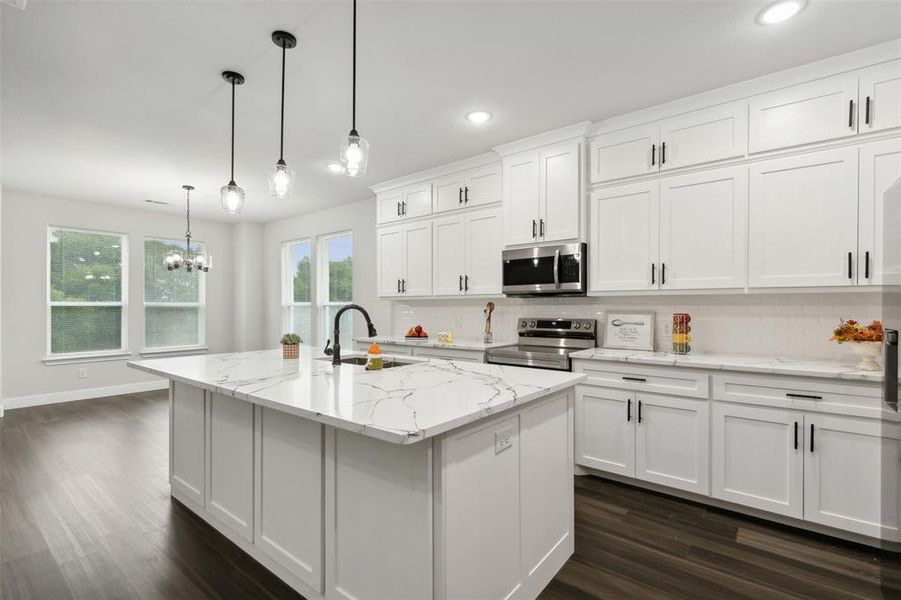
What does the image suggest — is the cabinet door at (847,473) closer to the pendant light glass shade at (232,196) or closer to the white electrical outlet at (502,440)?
the white electrical outlet at (502,440)

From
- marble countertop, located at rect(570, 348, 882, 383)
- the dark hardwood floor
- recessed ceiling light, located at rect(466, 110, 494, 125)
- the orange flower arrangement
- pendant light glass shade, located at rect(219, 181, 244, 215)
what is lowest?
the dark hardwood floor

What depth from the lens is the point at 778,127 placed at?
2.58m

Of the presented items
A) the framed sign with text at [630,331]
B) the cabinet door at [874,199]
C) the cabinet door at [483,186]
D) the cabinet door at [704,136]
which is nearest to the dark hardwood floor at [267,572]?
the framed sign with text at [630,331]

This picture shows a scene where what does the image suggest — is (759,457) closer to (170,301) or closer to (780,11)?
(780,11)

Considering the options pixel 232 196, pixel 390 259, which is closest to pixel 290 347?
pixel 232 196

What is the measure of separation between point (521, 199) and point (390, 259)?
5.91 ft

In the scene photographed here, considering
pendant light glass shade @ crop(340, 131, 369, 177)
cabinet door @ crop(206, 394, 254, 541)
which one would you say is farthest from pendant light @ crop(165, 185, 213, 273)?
pendant light glass shade @ crop(340, 131, 369, 177)

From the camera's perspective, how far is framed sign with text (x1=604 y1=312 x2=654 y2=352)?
3.26 metres

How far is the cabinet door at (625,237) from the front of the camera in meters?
3.04

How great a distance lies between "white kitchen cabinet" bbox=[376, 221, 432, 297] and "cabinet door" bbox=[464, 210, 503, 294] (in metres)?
0.51

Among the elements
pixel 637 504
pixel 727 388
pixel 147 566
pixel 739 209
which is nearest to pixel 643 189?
pixel 739 209

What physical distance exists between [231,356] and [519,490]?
2.14 metres

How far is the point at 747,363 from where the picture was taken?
2.50 meters

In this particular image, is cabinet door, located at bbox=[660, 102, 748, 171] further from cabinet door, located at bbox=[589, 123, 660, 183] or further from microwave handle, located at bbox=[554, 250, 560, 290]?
microwave handle, located at bbox=[554, 250, 560, 290]
